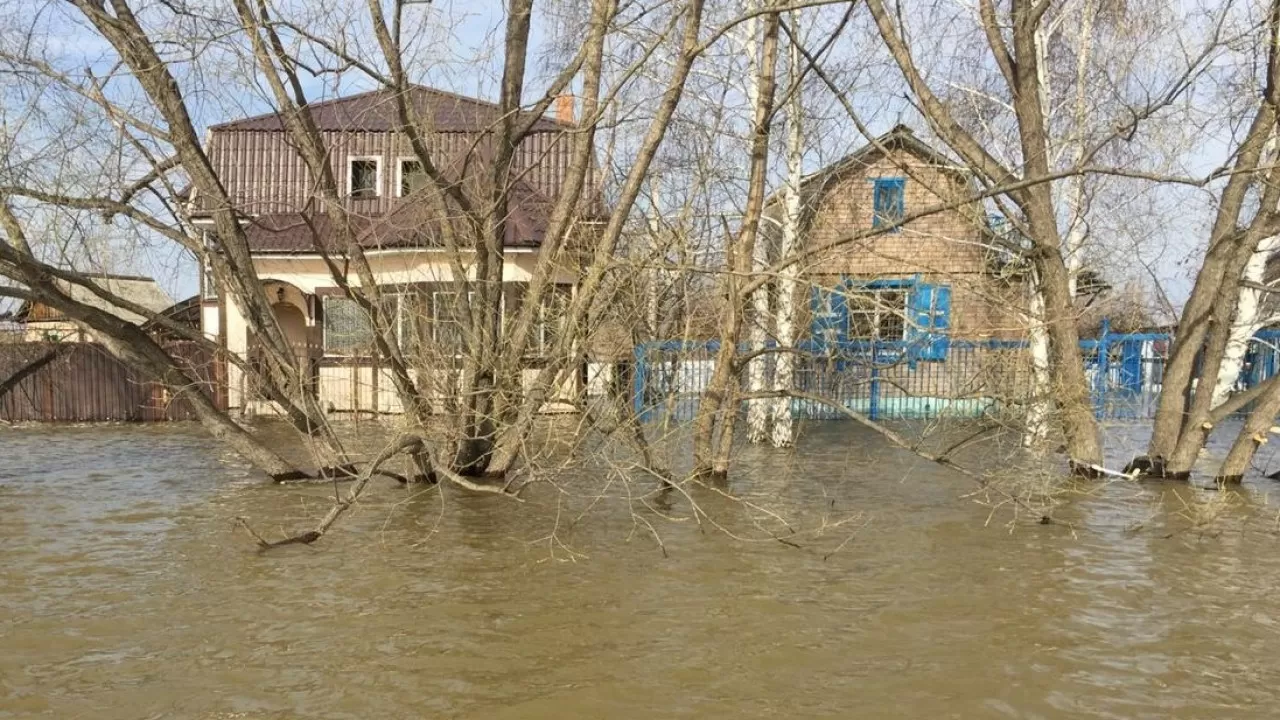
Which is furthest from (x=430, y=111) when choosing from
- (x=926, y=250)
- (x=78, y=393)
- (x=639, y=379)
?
(x=78, y=393)

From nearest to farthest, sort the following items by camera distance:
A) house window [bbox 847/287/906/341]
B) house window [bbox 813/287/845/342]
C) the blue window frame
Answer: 1. house window [bbox 847/287/906/341]
2. the blue window frame
3. house window [bbox 813/287/845/342]

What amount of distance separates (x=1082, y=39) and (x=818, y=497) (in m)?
8.89

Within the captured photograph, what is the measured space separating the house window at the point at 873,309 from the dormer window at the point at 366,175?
9688 mm

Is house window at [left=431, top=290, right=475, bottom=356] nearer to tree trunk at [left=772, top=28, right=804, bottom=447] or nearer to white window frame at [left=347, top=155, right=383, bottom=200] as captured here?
tree trunk at [left=772, top=28, right=804, bottom=447]

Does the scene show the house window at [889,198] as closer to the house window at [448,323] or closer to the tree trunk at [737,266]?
the tree trunk at [737,266]

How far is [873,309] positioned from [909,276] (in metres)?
3.60

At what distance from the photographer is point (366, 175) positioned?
1877cm

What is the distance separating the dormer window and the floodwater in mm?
9232

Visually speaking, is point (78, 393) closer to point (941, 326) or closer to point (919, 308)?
point (919, 308)

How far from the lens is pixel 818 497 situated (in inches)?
398

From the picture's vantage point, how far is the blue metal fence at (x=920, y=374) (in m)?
9.38

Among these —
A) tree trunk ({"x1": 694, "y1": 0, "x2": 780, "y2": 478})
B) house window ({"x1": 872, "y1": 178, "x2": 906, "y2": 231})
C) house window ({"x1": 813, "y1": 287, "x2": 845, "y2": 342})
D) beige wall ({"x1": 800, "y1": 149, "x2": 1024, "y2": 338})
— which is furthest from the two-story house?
house window ({"x1": 872, "y1": 178, "x2": 906, "y2": 231})

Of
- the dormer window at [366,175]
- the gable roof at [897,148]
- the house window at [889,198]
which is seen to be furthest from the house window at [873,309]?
the dormer window at [366,175]

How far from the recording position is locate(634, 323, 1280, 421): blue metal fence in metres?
9.38
